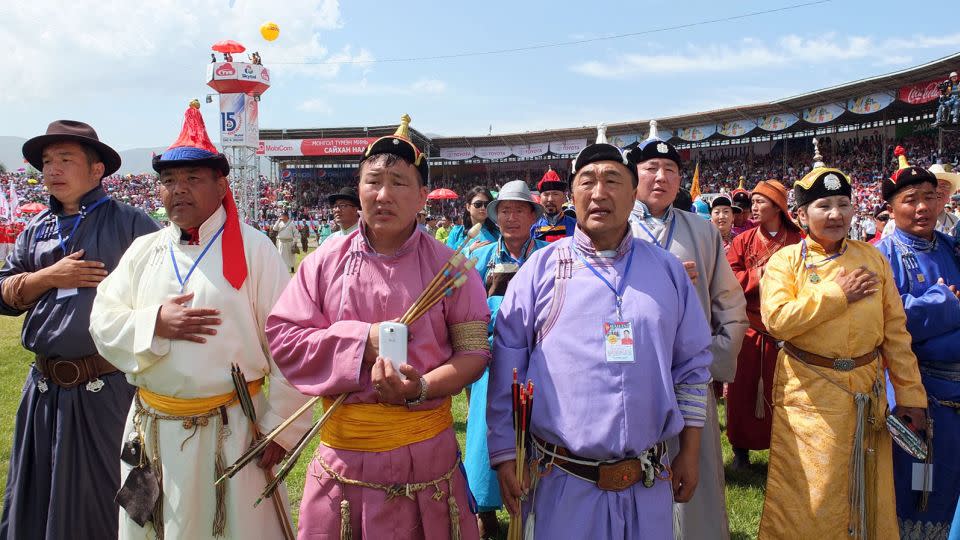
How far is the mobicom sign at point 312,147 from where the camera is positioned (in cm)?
4700

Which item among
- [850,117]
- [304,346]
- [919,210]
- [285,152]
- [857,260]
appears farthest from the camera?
[285,152]

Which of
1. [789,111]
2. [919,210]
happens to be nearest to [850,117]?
[789,111]

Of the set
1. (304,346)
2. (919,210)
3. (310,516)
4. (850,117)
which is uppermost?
(850,117)

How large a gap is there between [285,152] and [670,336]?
161ft

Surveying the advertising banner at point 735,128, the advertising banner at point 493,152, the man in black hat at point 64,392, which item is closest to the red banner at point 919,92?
the advertising banner at point 735,128

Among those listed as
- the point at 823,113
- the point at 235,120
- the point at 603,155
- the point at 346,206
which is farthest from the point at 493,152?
the point at 603,155

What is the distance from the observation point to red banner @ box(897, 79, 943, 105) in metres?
24.8

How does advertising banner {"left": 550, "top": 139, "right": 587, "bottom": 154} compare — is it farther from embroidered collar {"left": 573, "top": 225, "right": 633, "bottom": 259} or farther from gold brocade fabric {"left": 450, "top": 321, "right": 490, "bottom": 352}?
gold brocade fabric {"left": 450, "top": 321, "right": 490, "bottom": 352}

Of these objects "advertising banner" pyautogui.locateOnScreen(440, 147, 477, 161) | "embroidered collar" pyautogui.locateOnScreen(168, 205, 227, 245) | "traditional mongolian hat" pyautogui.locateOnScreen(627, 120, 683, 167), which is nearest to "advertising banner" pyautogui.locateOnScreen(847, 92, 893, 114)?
"advertising banner" pyautogui.locateOnScreen(440, 147, 477, 161)

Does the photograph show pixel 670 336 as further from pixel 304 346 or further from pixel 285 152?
pixel 285 152

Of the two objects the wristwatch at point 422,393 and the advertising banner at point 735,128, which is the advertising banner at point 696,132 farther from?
the wristwatch at point 422,393

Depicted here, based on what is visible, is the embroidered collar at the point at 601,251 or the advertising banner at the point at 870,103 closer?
the embroidered collar at the point at 601,251

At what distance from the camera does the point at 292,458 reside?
88.5 inches

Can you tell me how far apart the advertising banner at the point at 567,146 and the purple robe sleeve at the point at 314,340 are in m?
39.6
